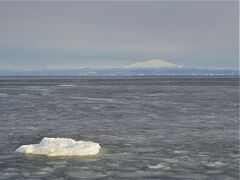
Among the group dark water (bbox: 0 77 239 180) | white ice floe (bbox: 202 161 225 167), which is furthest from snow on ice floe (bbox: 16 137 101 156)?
white ice floe (bbox: 202 161 225 167)

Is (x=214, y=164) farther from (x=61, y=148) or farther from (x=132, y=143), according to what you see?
(x=61, y=148)

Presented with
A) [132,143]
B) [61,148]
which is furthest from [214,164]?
[61,148]

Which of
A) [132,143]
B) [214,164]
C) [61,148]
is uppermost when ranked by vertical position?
[61,148]

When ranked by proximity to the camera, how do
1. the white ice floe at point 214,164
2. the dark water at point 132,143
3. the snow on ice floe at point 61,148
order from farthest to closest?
the snow on ice floe at point 61,148 → the white ice floe at point 214,164 → the dark water at point 132,143

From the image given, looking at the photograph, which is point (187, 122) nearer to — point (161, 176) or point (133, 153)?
point (133, 153)

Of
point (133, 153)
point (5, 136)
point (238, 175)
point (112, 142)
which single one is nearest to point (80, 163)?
point (133, 153)

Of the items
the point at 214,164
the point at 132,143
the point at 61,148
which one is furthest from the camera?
the point at 132,143

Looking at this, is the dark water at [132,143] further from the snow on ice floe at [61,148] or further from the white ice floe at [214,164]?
the snow on ice floe at [61,148]

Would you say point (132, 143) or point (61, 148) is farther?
point (132, 143)

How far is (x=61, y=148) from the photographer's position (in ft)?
57.6

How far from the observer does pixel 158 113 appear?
32.8m

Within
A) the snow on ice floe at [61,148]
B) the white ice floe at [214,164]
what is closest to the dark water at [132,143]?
the white ice floe at [214,164]

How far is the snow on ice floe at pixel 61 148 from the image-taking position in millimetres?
17219

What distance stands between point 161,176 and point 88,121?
1446 centimetres
